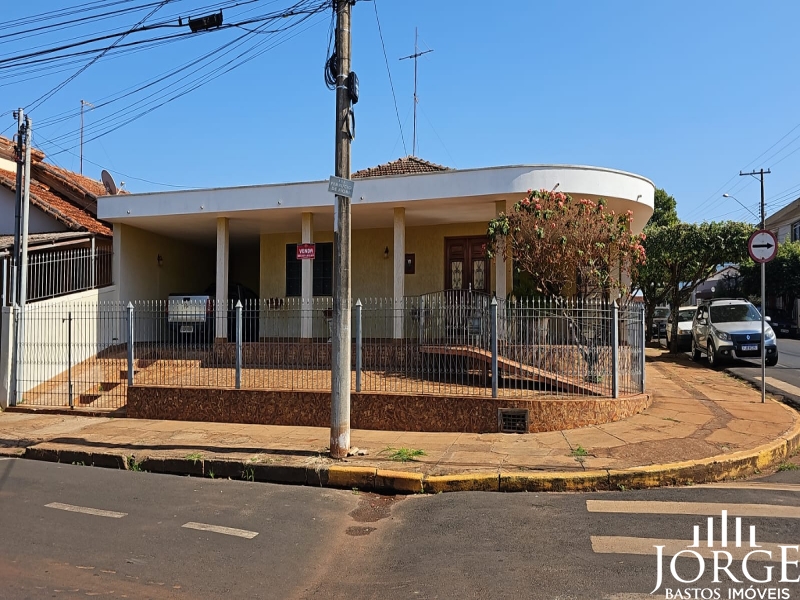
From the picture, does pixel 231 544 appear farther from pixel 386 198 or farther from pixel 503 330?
pixel 386 198

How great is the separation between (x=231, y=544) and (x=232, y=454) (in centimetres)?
300

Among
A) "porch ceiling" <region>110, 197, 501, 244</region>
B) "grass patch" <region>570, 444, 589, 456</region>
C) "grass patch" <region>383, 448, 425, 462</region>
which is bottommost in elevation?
"grass patch" <region>383, 448, 425, 462</region>

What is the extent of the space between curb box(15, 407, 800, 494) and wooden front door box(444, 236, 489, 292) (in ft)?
27.4

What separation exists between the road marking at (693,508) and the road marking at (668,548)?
736 millimetres

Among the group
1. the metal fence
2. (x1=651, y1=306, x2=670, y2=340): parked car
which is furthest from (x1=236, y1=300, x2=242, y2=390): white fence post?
(x1=651, y1=306, x2=670, y2=340): parked car

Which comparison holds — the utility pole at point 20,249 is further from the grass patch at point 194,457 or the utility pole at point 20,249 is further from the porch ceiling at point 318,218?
the grass patch at point 194,457

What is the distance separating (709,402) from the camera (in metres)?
10.4

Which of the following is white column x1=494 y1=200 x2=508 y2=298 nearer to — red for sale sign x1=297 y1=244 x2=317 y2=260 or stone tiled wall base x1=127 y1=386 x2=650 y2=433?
red for sale sign x1=297 y1=244 x2=317 y2=260

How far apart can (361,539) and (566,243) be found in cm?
665

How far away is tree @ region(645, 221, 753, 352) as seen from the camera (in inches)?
690

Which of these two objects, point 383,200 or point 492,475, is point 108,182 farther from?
point 492,475

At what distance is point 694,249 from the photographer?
17.8m

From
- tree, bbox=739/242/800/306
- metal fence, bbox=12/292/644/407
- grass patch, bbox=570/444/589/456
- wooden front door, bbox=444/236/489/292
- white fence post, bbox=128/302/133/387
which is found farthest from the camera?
tree, bbox=739/242/800/306

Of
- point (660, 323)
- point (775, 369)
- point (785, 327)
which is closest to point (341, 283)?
point (775, 369)
